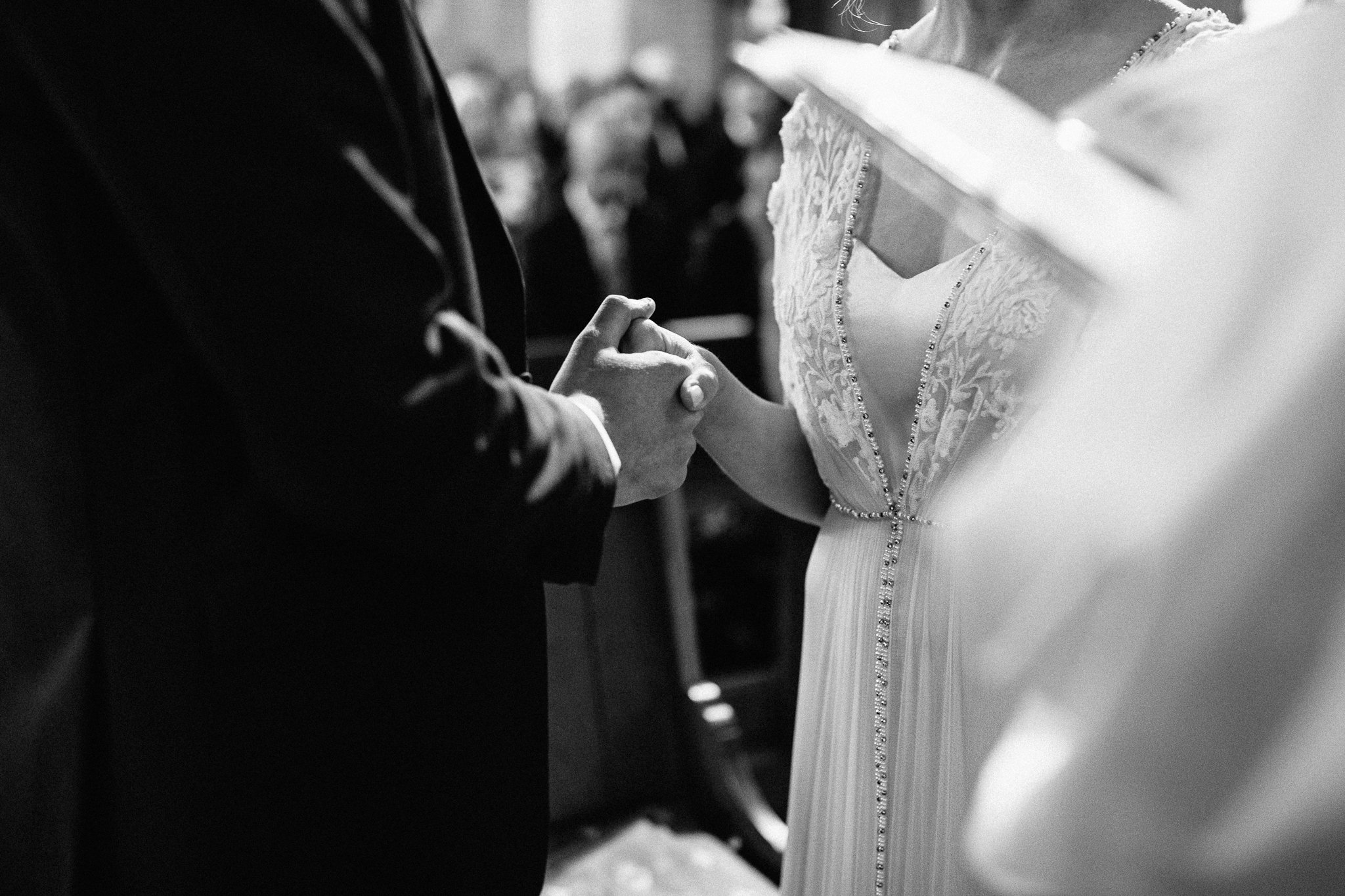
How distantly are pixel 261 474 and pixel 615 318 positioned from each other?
538mm

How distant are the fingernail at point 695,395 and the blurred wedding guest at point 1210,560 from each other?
26.6 inches

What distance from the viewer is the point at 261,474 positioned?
0.97m

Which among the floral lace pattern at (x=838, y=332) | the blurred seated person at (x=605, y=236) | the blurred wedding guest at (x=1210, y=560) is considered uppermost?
the blurred wedding guest at (x=1210, y=560)

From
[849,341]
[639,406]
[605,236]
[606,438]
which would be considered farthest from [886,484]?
[605,236]

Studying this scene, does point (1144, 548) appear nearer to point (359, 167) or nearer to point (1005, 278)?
point (359, 167)

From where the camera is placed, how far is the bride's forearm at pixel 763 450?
5.74 feet

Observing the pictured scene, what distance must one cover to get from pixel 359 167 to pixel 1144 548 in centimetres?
61

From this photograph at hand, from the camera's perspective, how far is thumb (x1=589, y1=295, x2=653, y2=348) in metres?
1.39

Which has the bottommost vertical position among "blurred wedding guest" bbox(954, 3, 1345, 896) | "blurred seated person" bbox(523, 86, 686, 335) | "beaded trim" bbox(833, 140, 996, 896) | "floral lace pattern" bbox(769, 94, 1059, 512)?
"blurred seated person" bbox(523, 86, 686, 335)

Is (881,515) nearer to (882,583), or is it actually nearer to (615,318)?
(882,583)

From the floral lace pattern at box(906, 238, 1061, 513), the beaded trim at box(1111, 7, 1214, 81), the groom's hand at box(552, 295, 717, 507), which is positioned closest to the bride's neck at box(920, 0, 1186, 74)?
the beaded trim at box(1111, 7, 1214, 81)

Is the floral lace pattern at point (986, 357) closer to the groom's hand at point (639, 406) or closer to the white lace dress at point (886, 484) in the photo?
the white lace dress at point (886, 484)

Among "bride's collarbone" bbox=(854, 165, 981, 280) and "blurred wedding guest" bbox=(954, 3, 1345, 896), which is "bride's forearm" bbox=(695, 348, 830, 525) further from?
"blurred wedding guest" bbox=(954, 3, 1345, 896)

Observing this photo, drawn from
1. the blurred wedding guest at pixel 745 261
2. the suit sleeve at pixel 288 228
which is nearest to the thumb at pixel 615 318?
the suit sleeve at pixel 288 228
